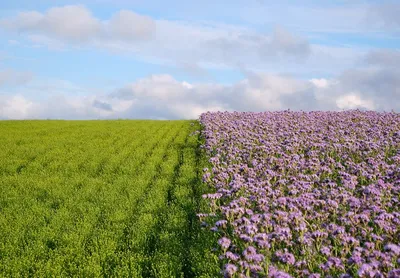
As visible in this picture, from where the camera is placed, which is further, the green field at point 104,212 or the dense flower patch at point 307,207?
the green field at point 104,212

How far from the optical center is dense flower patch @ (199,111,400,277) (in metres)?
7.00

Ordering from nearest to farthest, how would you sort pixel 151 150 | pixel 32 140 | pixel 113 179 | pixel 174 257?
pixel 174 257 → pixel 113 179 → pixel 151 150 → pixel 32 140

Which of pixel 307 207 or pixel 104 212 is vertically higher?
pixel 307 207

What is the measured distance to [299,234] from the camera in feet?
26.3

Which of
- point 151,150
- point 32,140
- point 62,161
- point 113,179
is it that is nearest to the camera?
point 113,179

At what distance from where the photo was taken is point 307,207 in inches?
340

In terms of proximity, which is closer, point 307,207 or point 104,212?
point 307,207

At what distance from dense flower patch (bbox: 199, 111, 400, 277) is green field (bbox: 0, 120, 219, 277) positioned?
1.01 m

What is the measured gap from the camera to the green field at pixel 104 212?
30.9ft

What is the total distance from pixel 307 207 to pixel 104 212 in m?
6.39

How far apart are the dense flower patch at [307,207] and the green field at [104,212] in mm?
1011

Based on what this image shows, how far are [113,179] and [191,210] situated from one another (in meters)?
5.00

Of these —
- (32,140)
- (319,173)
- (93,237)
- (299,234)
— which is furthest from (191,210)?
(32,140)

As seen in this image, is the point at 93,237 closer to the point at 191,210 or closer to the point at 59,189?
the point at 191,210
